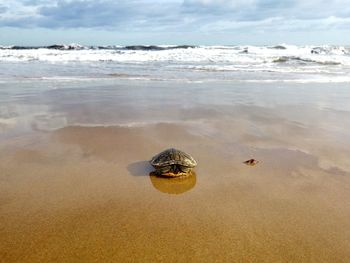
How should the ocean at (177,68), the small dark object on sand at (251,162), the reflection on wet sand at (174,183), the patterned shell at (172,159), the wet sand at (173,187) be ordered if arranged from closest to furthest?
the wet sand at (173,187) → the reflection on wet sand at (174,183) → the patterned shell at (172,159) → the small dark object on sand at (251,162) → the ocean at (177,68)

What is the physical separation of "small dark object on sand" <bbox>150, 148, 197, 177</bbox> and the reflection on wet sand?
0.05m

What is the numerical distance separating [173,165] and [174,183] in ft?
0.69

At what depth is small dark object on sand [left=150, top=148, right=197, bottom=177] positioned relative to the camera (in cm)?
453

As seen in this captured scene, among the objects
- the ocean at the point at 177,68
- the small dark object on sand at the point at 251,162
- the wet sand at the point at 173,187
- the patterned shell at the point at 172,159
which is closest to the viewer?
the wet sand at the point at 173,187

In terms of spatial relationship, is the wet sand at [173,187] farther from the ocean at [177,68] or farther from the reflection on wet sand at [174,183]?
the ocean at [177,68]

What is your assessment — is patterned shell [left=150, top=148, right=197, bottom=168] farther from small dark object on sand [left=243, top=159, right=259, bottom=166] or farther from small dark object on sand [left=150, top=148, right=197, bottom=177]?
small dark object on sand [left=243, top=159, right=259, bottom=166]

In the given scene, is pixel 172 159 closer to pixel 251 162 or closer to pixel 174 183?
pixel 174 183

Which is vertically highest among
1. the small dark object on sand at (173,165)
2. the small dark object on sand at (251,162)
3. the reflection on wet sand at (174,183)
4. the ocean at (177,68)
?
the small dark object on sand at (173,165)

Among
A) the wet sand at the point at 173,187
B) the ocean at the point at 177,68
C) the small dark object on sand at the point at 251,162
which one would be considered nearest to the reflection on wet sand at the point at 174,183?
the wet sand at the point at 173,187

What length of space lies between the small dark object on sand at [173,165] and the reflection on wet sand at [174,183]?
0.05 meters

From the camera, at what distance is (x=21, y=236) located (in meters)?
3.19

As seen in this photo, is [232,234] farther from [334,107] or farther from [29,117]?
[334,107]

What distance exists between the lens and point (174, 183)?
4.49 metres

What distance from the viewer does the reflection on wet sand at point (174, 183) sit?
4.29m
